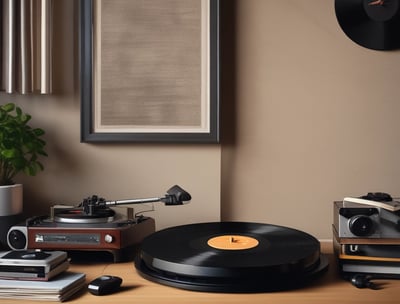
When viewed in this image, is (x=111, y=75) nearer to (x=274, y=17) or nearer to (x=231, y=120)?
(x=231, y=120)

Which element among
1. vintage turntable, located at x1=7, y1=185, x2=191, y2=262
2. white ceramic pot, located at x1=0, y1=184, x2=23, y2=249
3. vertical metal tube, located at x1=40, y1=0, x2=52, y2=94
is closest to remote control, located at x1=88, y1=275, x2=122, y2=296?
vintage turntable, located at x1=7, y1=185, x2=191, y2=262

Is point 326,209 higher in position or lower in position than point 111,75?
lower

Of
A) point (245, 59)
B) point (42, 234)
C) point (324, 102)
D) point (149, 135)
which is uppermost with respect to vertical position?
point (245, 59)

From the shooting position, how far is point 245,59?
1636 millimetres

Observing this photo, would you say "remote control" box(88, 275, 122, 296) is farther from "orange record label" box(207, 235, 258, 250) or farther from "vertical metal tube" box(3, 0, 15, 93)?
"vertical metal tube" box(3, 0, 15, 93)

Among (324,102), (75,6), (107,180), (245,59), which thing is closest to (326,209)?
(324,102)

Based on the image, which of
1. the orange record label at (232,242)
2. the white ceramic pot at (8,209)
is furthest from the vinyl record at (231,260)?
the white ceramic pot at (8,209)

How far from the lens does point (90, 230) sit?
4.34ft

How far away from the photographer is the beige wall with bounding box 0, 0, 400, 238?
1.62m

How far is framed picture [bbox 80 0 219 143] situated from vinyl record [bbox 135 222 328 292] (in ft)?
1.24

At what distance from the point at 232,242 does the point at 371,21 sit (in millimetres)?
808

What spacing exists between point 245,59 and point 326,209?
1.73 ft

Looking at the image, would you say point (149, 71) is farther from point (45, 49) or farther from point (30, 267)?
point (30, 267)

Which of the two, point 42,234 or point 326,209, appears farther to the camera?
point 326,209
